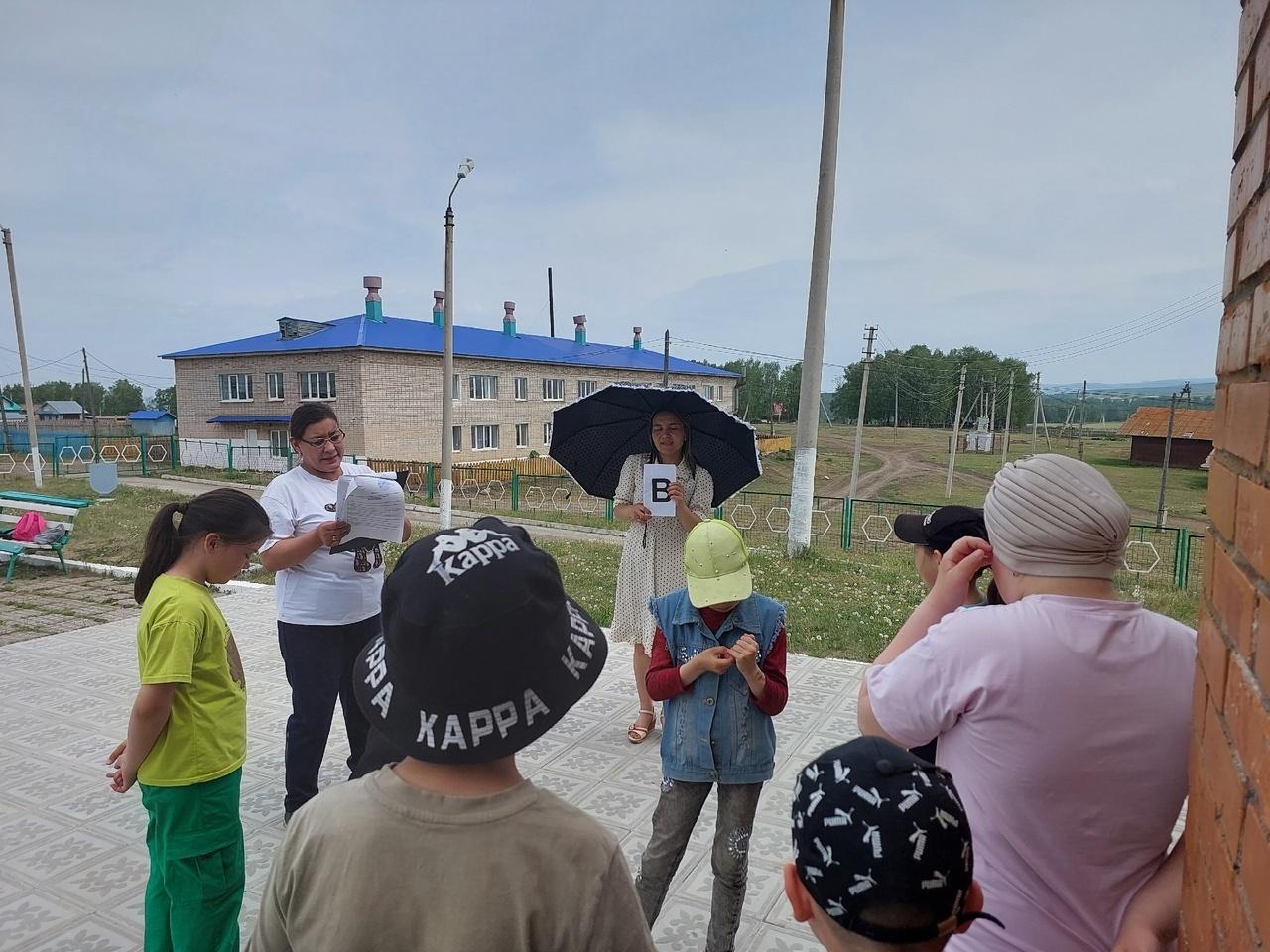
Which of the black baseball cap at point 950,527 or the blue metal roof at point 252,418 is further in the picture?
the blue metal roof at point 252,418

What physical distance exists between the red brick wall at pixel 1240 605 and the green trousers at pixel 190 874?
2.53 meters

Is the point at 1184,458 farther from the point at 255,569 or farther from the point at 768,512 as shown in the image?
the point at 255,569

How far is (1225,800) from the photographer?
3.17 ft

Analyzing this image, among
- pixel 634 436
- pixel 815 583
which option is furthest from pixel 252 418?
pixel 634 436

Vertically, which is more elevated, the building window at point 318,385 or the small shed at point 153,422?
the building window at point 318,385

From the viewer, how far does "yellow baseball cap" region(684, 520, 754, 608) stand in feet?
8.25

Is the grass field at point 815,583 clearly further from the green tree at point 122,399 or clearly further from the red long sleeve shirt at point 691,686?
the green tree at point 122,399

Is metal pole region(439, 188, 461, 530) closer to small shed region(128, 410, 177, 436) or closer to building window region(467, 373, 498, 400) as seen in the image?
building window region(467, 373, 498, 400)

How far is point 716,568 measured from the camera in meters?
2.53

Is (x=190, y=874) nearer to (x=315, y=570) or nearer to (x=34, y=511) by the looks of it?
(x=315, y=570)

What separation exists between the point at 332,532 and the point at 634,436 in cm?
195

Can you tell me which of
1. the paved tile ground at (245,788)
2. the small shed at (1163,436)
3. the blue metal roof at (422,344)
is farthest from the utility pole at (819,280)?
the small shed at (1163,436)

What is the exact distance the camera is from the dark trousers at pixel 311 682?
348 cm

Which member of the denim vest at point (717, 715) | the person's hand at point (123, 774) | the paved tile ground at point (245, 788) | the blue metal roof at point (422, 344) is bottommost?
the paved tile ground at point (245, 788)
